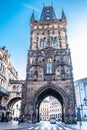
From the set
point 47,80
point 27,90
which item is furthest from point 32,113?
point 47,80

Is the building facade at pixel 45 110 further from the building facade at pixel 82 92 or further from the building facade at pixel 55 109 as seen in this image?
the building facade at pixel 82 92

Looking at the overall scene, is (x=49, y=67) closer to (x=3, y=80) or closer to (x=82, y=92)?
(x=3, y=80)

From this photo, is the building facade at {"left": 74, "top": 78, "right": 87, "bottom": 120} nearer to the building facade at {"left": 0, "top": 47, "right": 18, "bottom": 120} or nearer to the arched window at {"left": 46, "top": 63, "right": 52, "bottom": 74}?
the arched window at {"left": 46, "top": 63, "right": 52, "bottom": 74}

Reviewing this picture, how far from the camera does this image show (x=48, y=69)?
34.3m

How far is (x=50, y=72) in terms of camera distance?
33.9 meters

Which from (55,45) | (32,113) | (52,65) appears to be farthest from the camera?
(55,45)

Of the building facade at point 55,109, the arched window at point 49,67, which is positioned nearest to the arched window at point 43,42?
→ the arched window at point 49,67

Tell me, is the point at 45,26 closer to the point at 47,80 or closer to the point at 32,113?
the point at 47,80

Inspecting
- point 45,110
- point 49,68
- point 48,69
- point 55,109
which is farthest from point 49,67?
point 45,110

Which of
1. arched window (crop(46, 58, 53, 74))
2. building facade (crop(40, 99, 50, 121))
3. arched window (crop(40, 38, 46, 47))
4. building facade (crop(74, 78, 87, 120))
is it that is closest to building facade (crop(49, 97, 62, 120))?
building facade (crop(40, 99, 50, 121))

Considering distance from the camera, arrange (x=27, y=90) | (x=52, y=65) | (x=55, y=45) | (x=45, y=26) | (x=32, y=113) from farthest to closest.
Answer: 1. (x=45, y=26)
2. (x=55, y=45)
3. (x=52, y=65)
4. (x=27, y=90)
5. (x=32, y=113)

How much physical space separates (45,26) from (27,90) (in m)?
17.0

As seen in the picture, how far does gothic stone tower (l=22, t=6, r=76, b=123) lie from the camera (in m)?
31.1

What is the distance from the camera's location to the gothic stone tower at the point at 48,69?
102 feet
